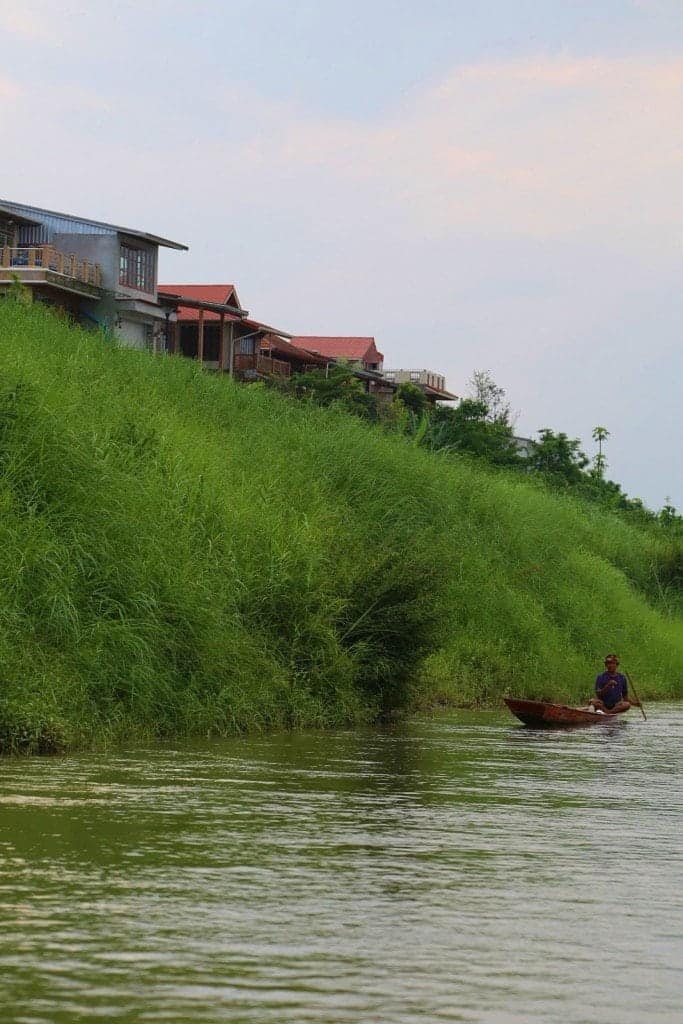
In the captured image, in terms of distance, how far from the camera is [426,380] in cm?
8088

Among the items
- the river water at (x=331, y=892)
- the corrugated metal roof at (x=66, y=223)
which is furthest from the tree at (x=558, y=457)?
the river water at (x=331, y=892)

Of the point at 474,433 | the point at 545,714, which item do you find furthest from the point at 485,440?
the point at 545,714

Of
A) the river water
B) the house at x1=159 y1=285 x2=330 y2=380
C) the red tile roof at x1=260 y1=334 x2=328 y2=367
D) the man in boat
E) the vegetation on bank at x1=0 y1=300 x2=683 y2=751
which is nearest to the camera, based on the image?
the river water

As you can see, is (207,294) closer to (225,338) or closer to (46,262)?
(225,338)

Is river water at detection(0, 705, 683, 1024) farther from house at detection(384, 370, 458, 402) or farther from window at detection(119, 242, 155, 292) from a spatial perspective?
house at detection(384, 370, 458, 402)

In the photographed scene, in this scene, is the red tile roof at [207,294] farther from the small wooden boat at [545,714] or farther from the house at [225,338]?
the small wooden boat at [545,714]

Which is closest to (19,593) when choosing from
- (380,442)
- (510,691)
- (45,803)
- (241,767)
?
(241,767)

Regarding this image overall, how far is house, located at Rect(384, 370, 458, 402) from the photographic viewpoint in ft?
256

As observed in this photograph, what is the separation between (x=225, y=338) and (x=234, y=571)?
127 ft

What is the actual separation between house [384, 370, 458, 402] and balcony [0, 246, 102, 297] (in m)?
32.8

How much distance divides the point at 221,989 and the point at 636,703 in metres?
18.8

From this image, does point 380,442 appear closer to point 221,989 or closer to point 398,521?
point 398,521

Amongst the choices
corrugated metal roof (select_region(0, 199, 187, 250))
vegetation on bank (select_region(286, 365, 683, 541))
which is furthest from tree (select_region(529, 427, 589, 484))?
corrugated metal roof (select_region(0, 199, 187, 250))

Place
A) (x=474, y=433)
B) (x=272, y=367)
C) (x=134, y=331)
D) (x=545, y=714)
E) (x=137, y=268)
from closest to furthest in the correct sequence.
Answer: (x=545, y=714) → (x=134, y=331) → (x=137, y=268) → (x=474, y=433) → (x=272, y=367)
